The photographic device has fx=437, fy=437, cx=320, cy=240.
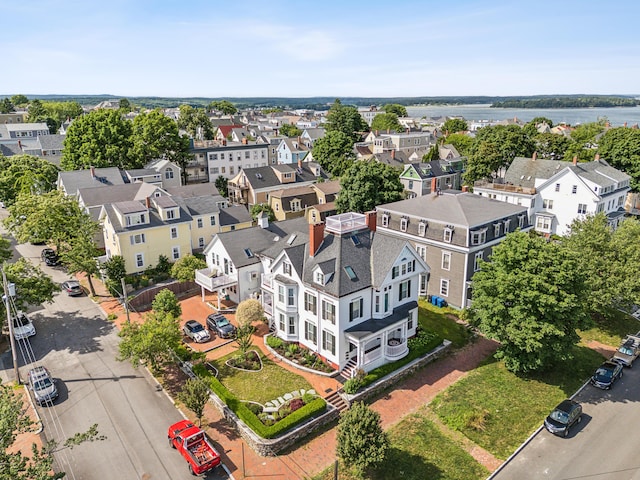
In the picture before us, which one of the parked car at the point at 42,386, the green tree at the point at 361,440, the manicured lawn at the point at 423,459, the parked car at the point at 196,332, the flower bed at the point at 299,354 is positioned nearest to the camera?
the green tree at the point at 361,440

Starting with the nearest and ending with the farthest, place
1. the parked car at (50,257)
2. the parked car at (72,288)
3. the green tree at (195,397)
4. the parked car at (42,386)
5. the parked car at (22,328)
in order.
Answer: the green tree at (195,397), the parked car at (42,386), the parked car at (22,328), the parked car at (72,288), the parked car at (50,257)

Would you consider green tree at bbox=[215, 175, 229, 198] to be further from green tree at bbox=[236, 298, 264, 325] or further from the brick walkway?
green tree at bbox=[236, 298, 264, 325]

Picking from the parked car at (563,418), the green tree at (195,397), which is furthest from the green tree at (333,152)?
the green tree at (195,397)

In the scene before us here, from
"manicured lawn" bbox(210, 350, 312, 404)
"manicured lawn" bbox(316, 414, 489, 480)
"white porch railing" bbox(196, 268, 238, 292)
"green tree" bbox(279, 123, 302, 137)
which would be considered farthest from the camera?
"green tree" bbox(279, 123, 302, 137)

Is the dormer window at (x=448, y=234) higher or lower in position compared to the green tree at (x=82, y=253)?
higher

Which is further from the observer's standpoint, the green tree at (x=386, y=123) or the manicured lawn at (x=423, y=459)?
the green tree at (x=386, y=123)

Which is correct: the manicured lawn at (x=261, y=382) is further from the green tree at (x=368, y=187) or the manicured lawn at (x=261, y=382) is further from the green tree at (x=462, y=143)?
the green tree at (x=462, y=143)

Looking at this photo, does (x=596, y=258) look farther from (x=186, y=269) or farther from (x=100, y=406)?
(x=100, y=406)

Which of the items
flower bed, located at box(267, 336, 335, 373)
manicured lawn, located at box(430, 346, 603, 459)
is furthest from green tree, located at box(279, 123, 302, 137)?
manicured lawn, located at box(430, 346, 603, 459)
